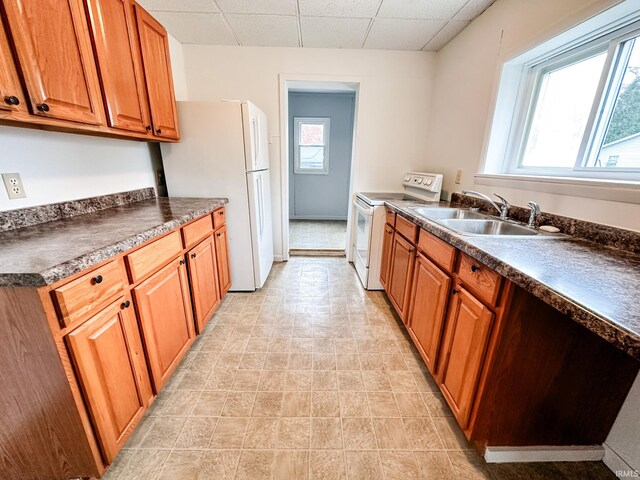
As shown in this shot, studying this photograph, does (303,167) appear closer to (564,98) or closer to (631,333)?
(564,98)

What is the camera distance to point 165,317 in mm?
1375

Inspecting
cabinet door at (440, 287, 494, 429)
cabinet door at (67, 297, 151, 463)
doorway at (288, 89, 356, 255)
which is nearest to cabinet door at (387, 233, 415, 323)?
cabinet door at (440, 287, 494, 429)

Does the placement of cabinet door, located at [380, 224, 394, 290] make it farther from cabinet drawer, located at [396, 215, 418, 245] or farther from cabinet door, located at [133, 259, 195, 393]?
cabinet door, located at [133, 259, 195, 393]

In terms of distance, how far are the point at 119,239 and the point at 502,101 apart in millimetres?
2447

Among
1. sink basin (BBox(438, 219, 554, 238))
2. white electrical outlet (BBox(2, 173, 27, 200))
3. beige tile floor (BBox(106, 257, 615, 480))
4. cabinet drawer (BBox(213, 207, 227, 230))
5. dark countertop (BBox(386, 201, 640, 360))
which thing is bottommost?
beige tile floor (BBox(106, 257, 615, 480))

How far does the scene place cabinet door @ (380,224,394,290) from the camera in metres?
2.28

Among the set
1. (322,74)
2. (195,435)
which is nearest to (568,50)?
(322,74)

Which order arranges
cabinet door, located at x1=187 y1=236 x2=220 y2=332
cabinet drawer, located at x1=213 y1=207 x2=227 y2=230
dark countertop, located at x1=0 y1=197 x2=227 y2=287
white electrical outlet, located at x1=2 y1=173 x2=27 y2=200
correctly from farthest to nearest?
cabinet drawer, located at x1=213 y1=207 x2=227 y2=230
cabinet door, located at x1=187 y1=236 x2=220 y2=332
white electrical outlet, located at x1=2 y1=173 x2=27 y2=200
dark countertop, located at x1=0 y1=197 x2=227 y2=287

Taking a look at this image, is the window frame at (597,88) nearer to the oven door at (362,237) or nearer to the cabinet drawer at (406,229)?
the cabinet drawer at (406,229)

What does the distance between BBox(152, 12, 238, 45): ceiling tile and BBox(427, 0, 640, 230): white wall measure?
212 centimetres

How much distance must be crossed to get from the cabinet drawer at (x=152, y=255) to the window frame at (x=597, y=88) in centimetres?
223

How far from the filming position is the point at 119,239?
1039 mm

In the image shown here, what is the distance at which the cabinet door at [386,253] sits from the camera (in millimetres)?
2279

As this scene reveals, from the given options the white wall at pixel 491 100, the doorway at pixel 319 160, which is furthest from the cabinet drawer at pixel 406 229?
the doorway at pixel 319 160
